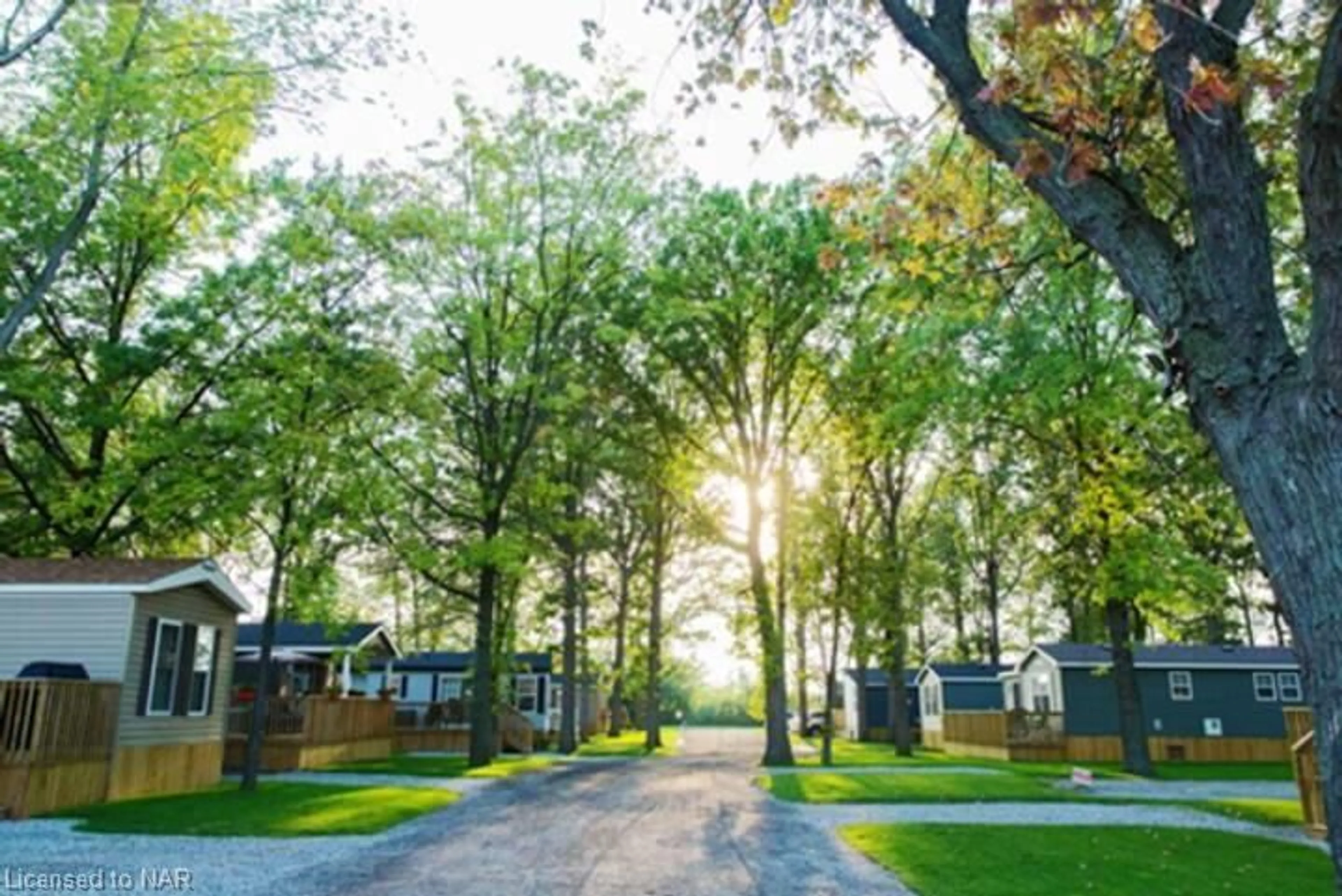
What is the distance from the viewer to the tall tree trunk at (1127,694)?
21156 mm

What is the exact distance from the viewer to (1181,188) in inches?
211

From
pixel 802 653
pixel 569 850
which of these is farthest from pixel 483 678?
pixel 569 850

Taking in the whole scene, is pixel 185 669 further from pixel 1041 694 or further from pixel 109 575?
pixel 1041 694

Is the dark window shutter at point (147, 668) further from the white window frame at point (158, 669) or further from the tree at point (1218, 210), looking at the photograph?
the tree at point (1218, 210)

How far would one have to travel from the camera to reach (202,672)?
52.0 feet

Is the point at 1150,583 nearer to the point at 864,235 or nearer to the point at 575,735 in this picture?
the point at 864,235

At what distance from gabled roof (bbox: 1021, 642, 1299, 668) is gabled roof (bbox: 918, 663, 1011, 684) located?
5.94m

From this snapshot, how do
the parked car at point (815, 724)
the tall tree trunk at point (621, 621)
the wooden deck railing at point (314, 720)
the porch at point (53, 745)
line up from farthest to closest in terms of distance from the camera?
the parked car at point (815, 724) → the tall tree trunk at point (621, 621) → the wooden deck railing at point (314, 720) → the porch at point (53, 745)

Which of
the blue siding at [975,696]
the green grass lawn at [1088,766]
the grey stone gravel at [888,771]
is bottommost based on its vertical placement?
the green grass lawn at [1088,766]

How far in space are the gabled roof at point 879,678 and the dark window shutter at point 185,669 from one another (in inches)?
1209

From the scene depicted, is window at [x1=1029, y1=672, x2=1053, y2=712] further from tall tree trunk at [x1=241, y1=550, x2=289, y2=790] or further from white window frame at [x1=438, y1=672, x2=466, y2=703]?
tall tree trunk at [x1=241, y1=550, x2=289, y2=790]

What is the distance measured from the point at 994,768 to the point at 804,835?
1355 centimetres

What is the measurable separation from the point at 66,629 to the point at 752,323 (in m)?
15.7

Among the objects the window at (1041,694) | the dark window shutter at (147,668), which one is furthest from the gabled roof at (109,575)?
the window at (1041,694)
